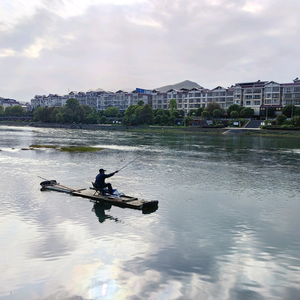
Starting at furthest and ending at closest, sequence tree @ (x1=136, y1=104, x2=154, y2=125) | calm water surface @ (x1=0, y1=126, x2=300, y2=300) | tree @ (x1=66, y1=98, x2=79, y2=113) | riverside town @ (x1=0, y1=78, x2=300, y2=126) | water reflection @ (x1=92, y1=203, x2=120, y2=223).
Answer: tree @ (x1=66, y1=98, x2=79, y2=113) → tree @ (x1=136, y1=104, x2=154, y2=125) → riverside town @ (x1=0, y1=78, x2=300, y2=126) → water reflection @ (x1=92, y1=203, x2=120, y2=223) → calm water surface @ (x1=0, y1=126, x2=300, y2=300)

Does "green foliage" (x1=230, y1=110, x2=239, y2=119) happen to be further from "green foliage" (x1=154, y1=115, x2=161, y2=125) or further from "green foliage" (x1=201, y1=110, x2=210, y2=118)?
"green foliage" (x1=154, y1=115, x2=161, y2=125)

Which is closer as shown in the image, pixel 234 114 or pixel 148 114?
pixel 234 114

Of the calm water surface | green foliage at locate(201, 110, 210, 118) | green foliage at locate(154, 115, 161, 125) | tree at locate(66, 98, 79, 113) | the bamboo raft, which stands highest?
tree at locate(66, 98, 79, 113)

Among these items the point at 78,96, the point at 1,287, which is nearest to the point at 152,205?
the point at 1,287

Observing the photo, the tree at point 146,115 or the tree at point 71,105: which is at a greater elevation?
the tree at point 71,105

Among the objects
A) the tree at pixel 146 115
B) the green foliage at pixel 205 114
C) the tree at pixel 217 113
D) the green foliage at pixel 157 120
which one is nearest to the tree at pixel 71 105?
the tree at pixel 146 115

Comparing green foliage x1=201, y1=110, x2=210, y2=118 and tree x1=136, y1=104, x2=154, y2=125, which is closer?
green foliage x1=201, y1=110, x2=210, y2=118

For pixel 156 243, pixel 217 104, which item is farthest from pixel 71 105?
pixel 156 243

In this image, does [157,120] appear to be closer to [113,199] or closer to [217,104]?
[217,104]

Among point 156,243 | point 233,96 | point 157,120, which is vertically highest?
point 233,96

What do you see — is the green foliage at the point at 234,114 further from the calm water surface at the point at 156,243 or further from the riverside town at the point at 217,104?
the calm water surface at the point at 156,243

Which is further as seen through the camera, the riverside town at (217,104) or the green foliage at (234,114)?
the riverside town at (217,104)

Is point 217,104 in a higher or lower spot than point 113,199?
higher

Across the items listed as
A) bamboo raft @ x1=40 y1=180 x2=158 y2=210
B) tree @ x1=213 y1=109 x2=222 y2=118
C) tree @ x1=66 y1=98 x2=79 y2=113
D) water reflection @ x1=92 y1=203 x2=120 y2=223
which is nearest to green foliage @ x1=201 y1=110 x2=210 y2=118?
tree @ x1=213 y1=109 x2=222 y2=118
